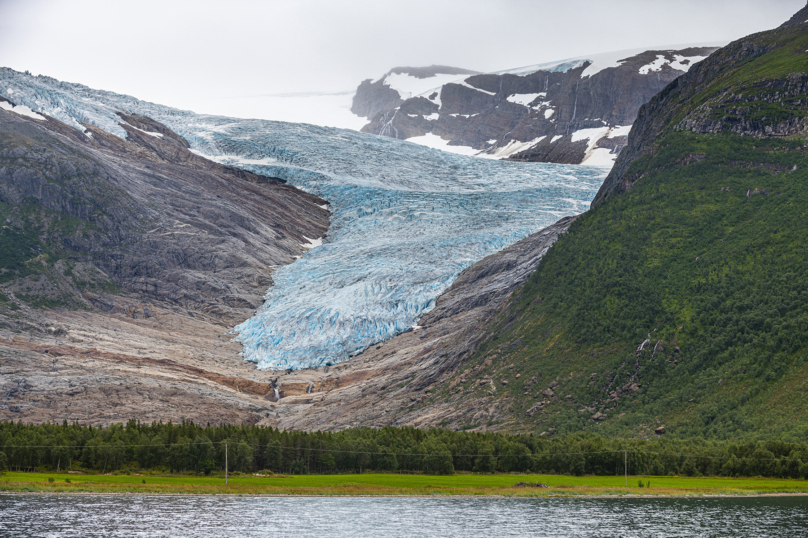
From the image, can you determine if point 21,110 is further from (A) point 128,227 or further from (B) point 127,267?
(B) point 127,267

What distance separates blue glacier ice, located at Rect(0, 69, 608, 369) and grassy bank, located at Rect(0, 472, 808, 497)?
4579cm

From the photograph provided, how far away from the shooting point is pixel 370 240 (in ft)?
538

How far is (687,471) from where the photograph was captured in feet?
264

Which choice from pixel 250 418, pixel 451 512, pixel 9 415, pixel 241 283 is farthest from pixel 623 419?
pixel 241 283

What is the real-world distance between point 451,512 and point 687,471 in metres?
26.9

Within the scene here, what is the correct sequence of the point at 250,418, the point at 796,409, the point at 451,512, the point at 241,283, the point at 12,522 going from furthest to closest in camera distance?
the point at 241,283
the point at 250,418
the point at 796,409
the point at 451,512
the point at 12,522

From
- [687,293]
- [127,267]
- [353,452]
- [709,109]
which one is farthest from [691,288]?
[127,267]

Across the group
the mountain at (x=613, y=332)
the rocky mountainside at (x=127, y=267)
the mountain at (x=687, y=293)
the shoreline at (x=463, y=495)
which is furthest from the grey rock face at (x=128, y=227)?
the shoreline at (x=463, y=495)

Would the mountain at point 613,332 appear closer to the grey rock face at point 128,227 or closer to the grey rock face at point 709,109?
the grey rock face at point 709,109

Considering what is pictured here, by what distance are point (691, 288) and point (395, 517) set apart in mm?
51704

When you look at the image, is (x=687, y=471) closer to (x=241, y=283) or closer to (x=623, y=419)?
(x=623, y=419)

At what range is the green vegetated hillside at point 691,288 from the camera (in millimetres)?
85562

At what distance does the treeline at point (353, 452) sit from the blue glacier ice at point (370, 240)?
131 feet

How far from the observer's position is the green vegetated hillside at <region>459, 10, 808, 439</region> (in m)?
85.6
